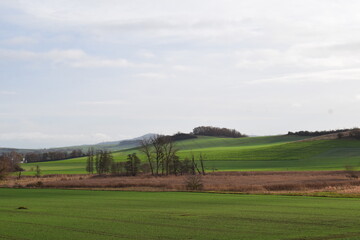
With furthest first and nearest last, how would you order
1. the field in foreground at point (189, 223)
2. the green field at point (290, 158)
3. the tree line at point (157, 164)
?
the green field at point (290, 158) → the tree line at point (157, 164) → the field in foreground at point (189, 223)

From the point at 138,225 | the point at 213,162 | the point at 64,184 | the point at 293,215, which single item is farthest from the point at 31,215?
the point at 213,162

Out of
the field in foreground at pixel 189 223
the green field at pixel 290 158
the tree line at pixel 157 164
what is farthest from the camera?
the green field at pixel 290 158

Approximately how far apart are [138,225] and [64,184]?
45.5 m

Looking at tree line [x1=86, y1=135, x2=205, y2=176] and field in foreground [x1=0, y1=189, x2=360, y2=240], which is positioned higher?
tree line [x1=86, y1=135, x2=205, y2=176]

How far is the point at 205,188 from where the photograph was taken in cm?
5375

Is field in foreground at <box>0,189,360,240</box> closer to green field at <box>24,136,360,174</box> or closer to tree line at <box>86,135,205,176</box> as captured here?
tree line at <box>86,135,205,176</box>

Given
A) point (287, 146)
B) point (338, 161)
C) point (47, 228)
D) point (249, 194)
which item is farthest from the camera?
point (287, 146)

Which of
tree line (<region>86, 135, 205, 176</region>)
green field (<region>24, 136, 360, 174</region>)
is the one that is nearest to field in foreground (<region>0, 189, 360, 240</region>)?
tree line (<region>86, 135, 205, 176</region>)

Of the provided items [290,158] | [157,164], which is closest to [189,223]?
[157,164]

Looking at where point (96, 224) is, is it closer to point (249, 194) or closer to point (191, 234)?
point (191, 234)

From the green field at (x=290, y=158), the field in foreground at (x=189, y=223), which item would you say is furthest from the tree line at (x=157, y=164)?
the field in foreground at (x=189, y=223)

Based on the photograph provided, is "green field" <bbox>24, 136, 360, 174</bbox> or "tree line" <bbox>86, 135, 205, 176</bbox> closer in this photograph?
"tree line" <bbox>86, 135, 205, 176</bbox>

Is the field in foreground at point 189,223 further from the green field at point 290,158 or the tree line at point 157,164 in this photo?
the green field at point 290,158

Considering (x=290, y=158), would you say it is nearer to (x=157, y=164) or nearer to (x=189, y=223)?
(x=157, y=164)
